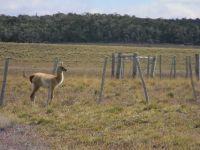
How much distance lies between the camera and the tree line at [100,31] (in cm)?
8756

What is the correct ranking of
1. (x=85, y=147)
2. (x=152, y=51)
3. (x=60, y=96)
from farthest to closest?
(x=152, y=51)
(x=60, y=96)
(x=85, y=147)

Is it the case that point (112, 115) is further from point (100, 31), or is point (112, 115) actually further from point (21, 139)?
point (100, 31)

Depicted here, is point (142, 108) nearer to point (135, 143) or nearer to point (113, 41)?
point (135, 143)

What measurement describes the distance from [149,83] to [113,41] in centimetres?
6341

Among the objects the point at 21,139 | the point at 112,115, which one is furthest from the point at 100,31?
the point at 21,139

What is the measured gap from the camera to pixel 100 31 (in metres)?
91.8

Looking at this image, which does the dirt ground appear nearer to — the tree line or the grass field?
the grass field

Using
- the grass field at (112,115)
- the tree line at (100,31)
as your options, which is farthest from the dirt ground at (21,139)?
the tree line at (100,31)

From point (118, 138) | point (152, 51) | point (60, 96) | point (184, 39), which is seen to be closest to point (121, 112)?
point (118, 138)

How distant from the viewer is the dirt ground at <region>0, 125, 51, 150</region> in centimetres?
1078

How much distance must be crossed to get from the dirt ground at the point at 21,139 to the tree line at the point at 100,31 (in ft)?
242

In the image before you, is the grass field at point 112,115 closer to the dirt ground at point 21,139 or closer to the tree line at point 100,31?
the dirt ground at point 21,139

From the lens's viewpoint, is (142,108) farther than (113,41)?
No

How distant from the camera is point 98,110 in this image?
15859 millimetres
